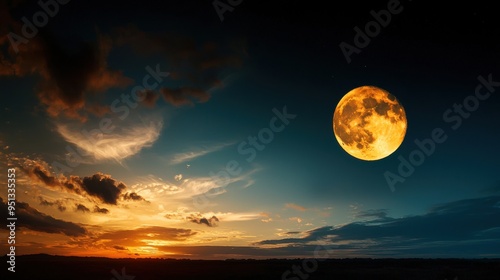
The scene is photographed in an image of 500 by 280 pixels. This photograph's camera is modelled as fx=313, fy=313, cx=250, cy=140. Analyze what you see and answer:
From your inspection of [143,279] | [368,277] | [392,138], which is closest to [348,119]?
[392,138]

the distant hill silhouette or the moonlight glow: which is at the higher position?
the moonlight glow

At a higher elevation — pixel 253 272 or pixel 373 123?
pixel 373 123

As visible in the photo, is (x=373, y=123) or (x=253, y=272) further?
(x=253, y=272)

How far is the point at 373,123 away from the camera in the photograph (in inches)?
933

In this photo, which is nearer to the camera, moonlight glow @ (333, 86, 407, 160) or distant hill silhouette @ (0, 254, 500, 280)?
moonlight glow @ (333, 86, 407, 160)

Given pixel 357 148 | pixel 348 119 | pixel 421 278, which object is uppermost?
pixel 348 119

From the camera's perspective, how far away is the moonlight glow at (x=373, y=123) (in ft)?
77.6

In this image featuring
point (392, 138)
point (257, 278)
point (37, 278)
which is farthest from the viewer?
point (257, 278)

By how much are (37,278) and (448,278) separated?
5505cm

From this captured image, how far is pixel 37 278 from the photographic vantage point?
40.1 meters

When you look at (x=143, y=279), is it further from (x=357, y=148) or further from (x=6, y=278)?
(x=357, y=148)

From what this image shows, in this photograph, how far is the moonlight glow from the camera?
931 inches

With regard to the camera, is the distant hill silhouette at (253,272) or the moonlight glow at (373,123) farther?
the distant hill silhouette at (253,272)

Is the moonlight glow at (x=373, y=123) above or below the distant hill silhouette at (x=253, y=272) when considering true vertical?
above
